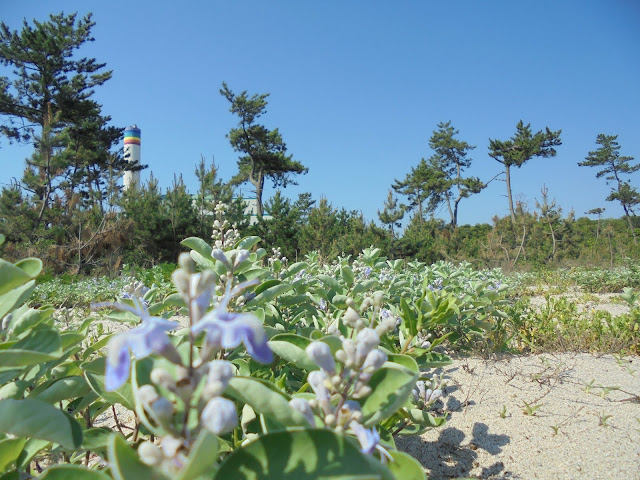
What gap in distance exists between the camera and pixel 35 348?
73cm

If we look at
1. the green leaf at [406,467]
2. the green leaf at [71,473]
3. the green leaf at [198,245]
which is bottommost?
the green leaf at [406,467]

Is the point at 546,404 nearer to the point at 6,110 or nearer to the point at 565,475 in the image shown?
the point at 565,475

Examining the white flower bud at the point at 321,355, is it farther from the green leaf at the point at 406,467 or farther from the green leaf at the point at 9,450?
the green leaf at the point at 9,450

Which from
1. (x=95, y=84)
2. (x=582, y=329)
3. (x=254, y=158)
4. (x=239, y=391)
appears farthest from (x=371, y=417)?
(x=254, y=158)

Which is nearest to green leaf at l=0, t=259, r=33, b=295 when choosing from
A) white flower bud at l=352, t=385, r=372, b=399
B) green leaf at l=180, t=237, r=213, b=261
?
white flower bud at l=352, t=385, r=372, b=399

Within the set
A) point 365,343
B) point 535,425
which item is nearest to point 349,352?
point 365,343

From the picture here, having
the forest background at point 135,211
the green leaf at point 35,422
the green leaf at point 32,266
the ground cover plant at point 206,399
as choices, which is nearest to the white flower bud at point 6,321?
the ground cover plant at point 206,399

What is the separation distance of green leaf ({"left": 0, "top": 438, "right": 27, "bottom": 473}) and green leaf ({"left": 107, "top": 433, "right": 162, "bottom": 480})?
1.11ft

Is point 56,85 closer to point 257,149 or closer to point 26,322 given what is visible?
point 257,149

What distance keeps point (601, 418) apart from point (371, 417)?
1.85 meters

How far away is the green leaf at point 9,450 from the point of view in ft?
2.10

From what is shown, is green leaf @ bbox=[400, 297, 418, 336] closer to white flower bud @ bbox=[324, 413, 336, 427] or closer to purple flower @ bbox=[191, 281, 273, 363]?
white flower bud @ bbox=[324, 413, 336, 427]

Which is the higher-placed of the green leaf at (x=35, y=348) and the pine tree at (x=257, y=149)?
the pine tree at (x=257, y=149)

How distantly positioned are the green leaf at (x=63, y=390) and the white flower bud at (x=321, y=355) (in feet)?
1.78
